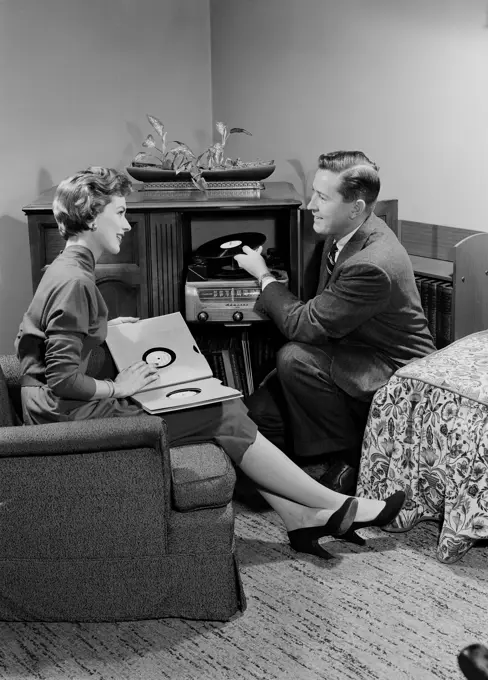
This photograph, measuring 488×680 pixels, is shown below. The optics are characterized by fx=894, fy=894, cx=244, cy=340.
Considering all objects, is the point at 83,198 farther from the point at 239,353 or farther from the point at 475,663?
the point at 475,663

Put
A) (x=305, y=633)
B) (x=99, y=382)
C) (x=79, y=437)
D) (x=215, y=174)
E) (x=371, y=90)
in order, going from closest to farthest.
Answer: (x=79, y=437) → (x=305, y=633) → (x=99, y=382) → (x=215, y=174) → (x=371, y=90)

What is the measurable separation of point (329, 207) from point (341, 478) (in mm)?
976

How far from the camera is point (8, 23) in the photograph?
3715 millimetres

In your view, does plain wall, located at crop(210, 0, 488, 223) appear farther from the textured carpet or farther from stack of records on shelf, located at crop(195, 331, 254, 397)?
the textured carpet

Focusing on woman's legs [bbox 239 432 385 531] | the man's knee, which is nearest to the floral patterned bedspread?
woman's legs [bbox 239 432 385 531]

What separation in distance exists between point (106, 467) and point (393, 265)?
1285 millimetres

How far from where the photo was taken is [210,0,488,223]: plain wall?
143 inches

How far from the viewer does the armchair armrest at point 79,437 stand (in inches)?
89.8

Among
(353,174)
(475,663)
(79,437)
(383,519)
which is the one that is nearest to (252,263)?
(353,174)

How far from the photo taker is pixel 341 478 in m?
3.24

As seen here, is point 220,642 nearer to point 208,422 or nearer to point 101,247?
point 208,422

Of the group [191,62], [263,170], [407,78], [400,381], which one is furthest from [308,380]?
[191,62]

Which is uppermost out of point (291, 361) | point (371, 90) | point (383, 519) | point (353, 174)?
point (371, 90)

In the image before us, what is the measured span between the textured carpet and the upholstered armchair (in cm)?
7
